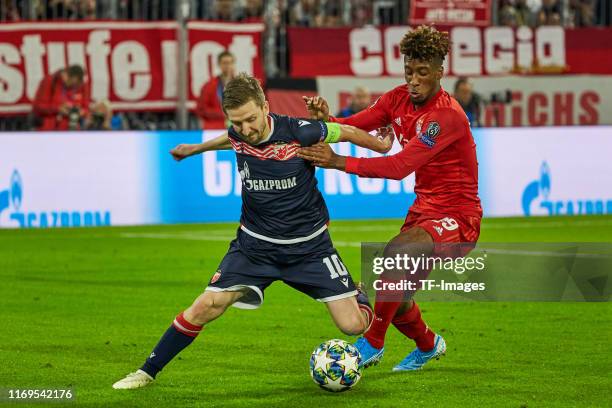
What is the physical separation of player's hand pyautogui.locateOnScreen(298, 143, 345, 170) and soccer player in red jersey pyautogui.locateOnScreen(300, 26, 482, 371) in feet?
1.47

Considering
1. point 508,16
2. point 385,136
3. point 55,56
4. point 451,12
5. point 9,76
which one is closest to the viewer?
point 385,136

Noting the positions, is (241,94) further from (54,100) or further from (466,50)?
(466,50)

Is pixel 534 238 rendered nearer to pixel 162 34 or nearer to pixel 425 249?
pixel 162 34

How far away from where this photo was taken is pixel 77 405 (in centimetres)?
714

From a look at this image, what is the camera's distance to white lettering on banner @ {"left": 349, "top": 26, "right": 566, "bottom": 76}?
22.2 metres

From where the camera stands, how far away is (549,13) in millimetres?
23719

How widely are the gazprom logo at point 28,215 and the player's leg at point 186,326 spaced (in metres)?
10.2

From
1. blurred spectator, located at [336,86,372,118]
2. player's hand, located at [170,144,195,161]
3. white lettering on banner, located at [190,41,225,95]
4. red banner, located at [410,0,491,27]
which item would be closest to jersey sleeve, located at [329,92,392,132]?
player's hand, located at [170,144,195,161]

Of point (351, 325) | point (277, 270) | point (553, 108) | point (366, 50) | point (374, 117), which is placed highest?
→ point (374, 117)

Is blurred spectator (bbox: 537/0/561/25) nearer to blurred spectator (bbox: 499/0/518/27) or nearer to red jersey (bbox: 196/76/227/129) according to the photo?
blurred spectator (bbox: 499/0/518/27)

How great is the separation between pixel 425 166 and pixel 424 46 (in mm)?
789

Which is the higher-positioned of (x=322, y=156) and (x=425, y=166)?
(x=322, y=156)

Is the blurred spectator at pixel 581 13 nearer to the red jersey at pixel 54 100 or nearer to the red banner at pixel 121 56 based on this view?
the red banner at pixel 121 56

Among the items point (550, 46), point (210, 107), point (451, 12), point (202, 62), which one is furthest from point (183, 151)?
point (550, 46)
